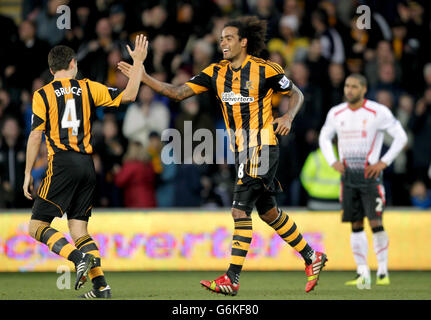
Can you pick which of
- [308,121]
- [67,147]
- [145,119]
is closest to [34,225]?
[67,147]

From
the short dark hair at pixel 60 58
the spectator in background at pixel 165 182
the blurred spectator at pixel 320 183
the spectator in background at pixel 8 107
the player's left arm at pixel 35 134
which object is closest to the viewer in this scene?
the player's left arm at pixel 35 134

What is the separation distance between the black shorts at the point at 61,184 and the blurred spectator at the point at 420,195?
5.89 meters

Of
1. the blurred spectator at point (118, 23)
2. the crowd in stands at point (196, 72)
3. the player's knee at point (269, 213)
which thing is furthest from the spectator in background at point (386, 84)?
the player's knee at point (269, 213)

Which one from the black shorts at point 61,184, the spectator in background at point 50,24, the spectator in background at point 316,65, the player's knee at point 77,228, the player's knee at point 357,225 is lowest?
the player's knee at point 357,225

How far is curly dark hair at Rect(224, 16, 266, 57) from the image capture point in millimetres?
7746

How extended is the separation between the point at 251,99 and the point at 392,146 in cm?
229

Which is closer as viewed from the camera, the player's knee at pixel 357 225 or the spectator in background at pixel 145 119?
the player's knee at pixel 357 225

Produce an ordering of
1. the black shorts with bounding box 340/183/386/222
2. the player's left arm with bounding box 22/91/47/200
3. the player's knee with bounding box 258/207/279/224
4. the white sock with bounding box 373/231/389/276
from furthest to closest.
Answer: the white sock with bounding box 373/231/389/276
the black shorts with bounding box 340/183/386/222
the player's knee with bounding box 258/207/279/224
the player's left arm with bounding box 22/91/47/200

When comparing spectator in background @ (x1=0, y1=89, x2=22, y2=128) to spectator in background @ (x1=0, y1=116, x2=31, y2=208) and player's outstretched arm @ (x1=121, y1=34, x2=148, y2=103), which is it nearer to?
spectator in background @ (x1=0, y1=116, x2=31, y2=208)

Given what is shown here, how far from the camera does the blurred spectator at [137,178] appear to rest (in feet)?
37.5

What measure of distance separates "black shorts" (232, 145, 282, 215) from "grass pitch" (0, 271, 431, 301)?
86cm

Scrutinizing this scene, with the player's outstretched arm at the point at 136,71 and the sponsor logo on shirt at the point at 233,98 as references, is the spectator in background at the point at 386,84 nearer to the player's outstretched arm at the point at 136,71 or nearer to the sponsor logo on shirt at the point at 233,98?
the sponsor logo on shirt at the point at 233,98

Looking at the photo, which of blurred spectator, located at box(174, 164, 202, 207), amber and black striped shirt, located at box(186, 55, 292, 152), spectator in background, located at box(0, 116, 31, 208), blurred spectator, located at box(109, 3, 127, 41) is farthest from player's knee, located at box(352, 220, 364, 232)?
blurred spectator, located at box(109, 3, 127, 41)

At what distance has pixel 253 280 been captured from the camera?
9.48 m
